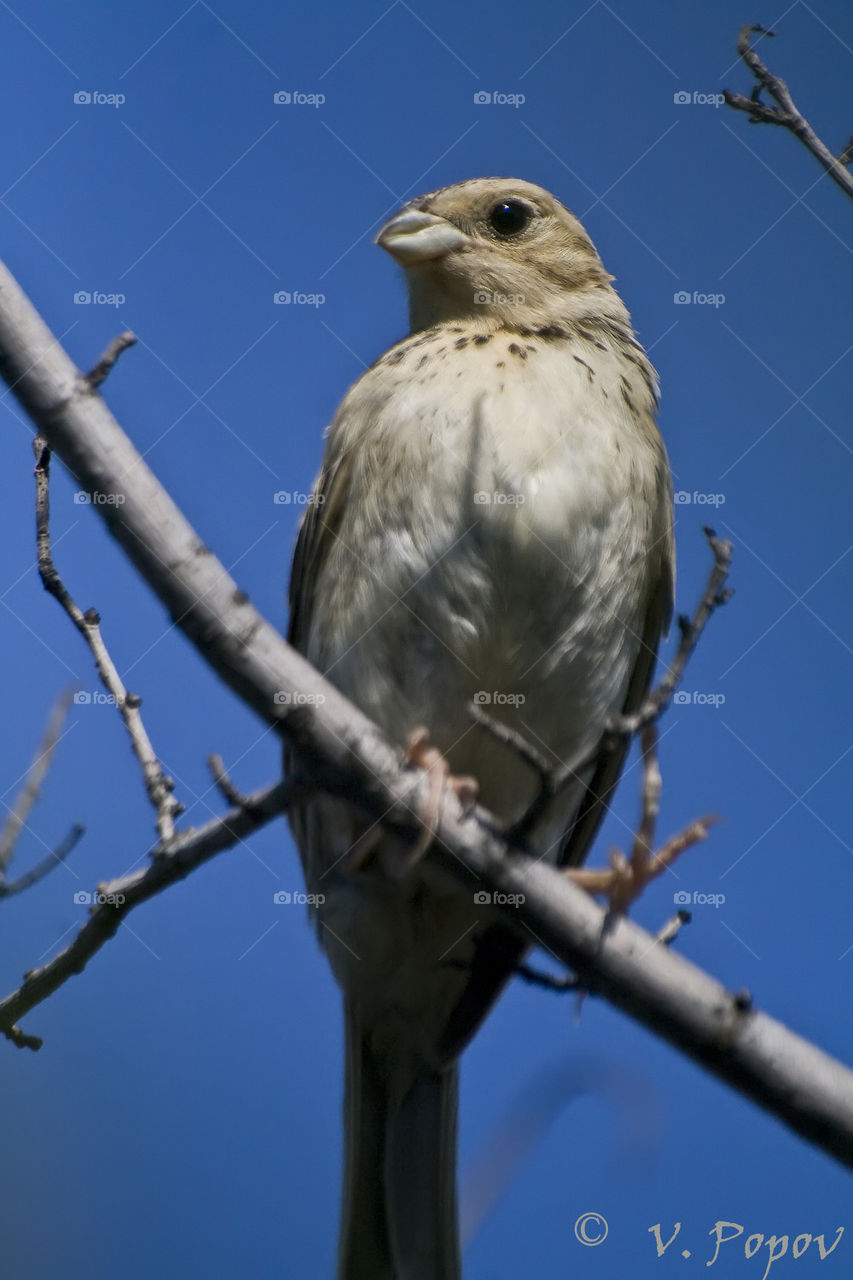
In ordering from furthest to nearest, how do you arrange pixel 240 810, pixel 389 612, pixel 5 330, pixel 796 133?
pixel 389 612 < pixel 796 133 < pixel 240 810 < pixel 5 330

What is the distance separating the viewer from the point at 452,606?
3551 millimetres

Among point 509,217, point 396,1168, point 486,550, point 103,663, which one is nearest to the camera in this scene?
point 103,663

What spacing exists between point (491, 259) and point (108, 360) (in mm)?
2034

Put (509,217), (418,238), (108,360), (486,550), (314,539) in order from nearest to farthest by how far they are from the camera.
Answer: (108,360) → (486,550) → (314,539) → (418,238) → (509,217)

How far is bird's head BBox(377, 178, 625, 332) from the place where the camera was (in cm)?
414

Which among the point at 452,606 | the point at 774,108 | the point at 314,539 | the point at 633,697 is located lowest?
the point at 452,606

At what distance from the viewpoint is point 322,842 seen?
13.1ft

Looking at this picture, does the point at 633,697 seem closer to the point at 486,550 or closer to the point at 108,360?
the point at 486,550

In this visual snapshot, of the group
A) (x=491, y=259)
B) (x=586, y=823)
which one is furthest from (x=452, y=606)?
(x=491, y=259)

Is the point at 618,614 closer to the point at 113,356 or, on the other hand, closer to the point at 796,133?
the point at 796,133

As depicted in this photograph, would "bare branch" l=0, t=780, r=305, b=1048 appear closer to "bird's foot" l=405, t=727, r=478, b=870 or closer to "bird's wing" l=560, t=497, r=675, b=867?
"bird's foot" l=405, t=727, r=478, b=870

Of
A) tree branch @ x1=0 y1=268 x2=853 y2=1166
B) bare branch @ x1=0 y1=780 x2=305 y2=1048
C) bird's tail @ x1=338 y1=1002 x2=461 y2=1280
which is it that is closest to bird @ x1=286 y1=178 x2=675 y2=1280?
bird's tail @ x1=338 y1=1002 x2=461 y2=1280

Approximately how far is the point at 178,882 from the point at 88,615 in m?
0.81

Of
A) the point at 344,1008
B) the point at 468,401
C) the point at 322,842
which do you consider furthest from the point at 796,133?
the point at 344,1008
